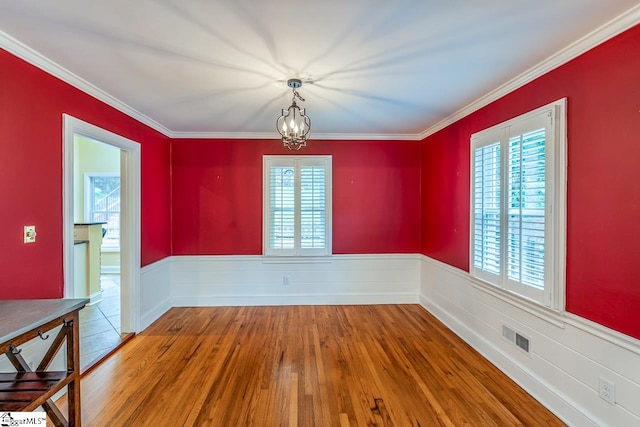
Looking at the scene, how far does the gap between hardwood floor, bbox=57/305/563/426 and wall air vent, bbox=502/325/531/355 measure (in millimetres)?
306

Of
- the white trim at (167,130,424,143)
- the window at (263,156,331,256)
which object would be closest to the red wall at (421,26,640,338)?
→ the white trim at (167,130,424,143)

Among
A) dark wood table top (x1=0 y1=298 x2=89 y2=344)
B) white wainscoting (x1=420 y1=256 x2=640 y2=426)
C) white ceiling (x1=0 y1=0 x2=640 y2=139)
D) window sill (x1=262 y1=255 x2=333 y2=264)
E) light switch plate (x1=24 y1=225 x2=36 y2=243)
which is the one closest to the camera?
dark wood table top (x1=0 y1=298 x2=89 y2=344)

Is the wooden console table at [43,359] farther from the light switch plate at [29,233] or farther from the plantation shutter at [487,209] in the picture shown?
the plantation shutter at [487,209]

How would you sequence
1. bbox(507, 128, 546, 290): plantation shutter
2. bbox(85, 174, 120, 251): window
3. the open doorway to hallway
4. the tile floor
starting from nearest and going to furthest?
bbox(507, 128, 546, 290): plantation shutter
the tile floor
the open doorway to hallway
bbox(85, 174, 120, 251): window

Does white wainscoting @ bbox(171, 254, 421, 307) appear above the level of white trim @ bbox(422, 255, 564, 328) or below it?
below

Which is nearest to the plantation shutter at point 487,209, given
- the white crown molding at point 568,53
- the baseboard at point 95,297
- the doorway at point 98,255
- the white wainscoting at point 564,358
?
the white wainscoting at point 564,358

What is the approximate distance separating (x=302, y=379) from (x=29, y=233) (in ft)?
7.58

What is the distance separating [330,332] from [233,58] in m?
2.93

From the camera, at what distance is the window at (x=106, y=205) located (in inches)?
268

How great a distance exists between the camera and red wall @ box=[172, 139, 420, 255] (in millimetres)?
4406

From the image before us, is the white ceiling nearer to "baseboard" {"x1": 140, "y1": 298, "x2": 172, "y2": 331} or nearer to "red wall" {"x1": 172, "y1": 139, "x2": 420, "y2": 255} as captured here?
"red wall" {"x1": 172, "y1": 139, "x2": 420, "y2": 255}

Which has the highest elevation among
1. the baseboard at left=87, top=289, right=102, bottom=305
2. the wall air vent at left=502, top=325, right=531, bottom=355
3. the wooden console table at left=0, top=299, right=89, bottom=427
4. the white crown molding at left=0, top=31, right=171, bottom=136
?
the white crown molding at left=0, top=31, right=171, bottom=136

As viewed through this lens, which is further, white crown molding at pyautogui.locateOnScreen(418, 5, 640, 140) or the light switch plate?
the light switch plate

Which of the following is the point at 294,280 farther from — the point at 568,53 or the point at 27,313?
the point at 568,53
